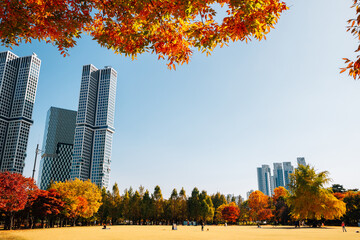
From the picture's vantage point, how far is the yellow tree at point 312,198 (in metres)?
48.2

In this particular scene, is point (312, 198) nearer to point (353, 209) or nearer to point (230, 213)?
point (353, 209)

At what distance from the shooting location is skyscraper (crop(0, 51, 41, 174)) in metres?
176

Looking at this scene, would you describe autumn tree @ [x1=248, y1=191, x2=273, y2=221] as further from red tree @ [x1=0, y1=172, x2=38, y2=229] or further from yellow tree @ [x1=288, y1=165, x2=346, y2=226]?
red tree @ [x1=0, y1=172, x2=38, y2=229]

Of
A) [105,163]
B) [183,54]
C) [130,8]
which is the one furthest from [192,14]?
[105,163]

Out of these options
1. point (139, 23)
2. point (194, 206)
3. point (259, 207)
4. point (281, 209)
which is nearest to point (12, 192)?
point (139, 23)

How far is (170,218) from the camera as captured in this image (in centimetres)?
8994

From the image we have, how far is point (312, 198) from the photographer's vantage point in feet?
162

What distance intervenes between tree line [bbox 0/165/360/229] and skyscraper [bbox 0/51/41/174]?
119m

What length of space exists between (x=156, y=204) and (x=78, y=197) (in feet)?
119

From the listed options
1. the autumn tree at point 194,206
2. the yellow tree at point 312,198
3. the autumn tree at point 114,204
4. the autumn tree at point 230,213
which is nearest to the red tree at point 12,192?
Result: the yellow tree at point 312,198

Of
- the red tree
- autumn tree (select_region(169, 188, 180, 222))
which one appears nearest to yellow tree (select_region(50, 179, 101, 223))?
the red tree

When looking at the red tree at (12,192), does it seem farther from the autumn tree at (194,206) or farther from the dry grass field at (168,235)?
the autumn tree at (194,206)

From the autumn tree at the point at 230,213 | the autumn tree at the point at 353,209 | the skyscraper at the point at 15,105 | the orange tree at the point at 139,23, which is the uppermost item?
the skyscraper at the point at 15,105

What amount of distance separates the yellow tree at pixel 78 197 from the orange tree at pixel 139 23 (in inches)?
2158
